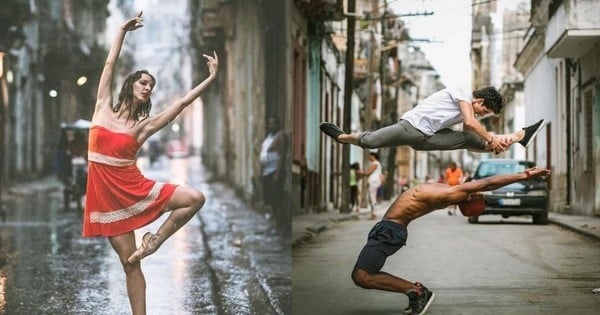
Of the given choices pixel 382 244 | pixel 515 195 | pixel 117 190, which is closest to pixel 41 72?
pixel 117 190

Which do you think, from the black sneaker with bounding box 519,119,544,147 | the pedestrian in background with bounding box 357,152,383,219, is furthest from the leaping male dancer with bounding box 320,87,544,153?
the pedestrian in background with bounding box 357,152,383,219

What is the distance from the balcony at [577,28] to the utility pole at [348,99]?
1.10 metres

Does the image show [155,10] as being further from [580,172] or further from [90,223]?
[580,172]

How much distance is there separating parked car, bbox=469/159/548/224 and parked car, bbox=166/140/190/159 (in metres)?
1.61

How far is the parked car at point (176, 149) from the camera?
613 cm

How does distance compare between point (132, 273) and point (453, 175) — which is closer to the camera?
point (453, 175)

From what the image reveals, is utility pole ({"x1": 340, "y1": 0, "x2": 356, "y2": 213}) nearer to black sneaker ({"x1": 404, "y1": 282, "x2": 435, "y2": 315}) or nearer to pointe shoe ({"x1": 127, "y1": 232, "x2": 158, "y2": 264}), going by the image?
black sneaker ({"x1": 404, "y1": 282, "x2": 435, "y2": 315})

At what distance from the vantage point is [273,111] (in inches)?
252

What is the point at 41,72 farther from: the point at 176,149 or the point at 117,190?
the point at 117,190

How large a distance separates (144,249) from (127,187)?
11.9 inches

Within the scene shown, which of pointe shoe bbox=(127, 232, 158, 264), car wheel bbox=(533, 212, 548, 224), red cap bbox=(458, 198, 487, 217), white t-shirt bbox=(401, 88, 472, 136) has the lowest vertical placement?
pointe shoe bbox=(127, 232, 158, 264)

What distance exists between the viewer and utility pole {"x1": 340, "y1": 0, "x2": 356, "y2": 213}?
600cm

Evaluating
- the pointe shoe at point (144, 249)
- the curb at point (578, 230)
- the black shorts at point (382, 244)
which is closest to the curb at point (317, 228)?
the black shorts at point (382, 244)

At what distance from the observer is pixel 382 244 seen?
5.41 m
